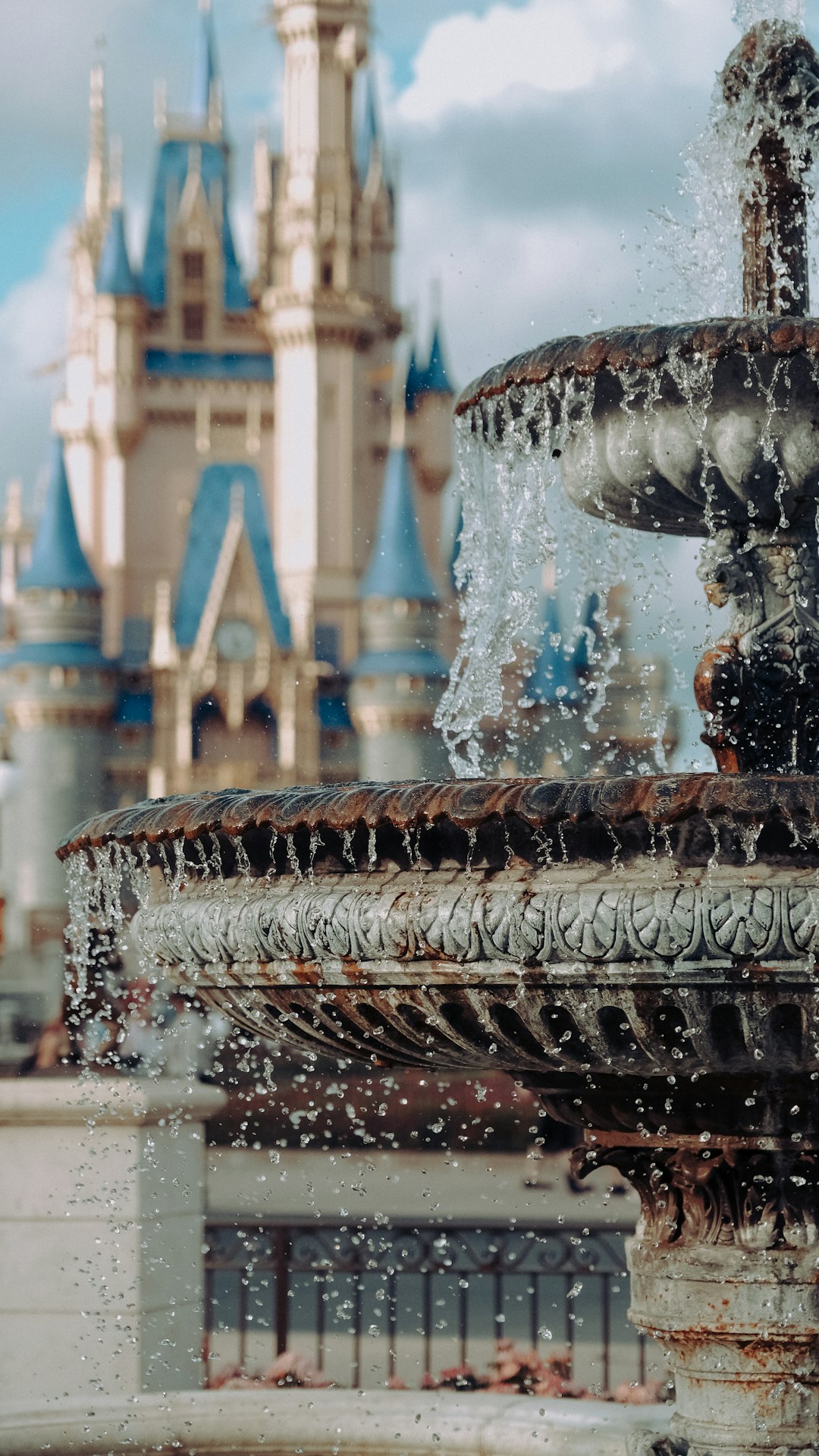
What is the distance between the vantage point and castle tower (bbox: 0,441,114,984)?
46.1 m

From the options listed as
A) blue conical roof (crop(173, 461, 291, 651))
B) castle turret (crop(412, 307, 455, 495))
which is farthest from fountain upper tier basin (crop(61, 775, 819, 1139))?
castle turret (crop(412, 307, 455, 495))

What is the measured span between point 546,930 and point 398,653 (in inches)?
1736

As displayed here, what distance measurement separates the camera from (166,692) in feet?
159

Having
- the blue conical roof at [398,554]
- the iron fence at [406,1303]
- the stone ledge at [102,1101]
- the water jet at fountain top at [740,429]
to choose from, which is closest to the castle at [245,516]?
the blue conical roof at [398,554]

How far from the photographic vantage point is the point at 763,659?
13.2 feet

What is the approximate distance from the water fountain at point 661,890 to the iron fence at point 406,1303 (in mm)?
2802

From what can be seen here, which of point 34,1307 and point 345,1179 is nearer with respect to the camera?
point 34,1307

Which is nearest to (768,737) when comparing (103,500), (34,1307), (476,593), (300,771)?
(476,593)

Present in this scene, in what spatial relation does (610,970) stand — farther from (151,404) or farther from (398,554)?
(151,404)

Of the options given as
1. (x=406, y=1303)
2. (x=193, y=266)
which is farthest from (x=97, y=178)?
(x=406, y=1303)

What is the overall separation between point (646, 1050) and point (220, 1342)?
22.8ft

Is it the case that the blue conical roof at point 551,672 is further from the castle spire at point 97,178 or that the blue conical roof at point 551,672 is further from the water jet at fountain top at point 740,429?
the water jet at fountain top at point 740,429

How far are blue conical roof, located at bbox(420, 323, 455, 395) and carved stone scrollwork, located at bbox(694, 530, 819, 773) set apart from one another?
157ft

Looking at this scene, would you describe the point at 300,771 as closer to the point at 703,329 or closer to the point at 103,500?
the point at 103,500
